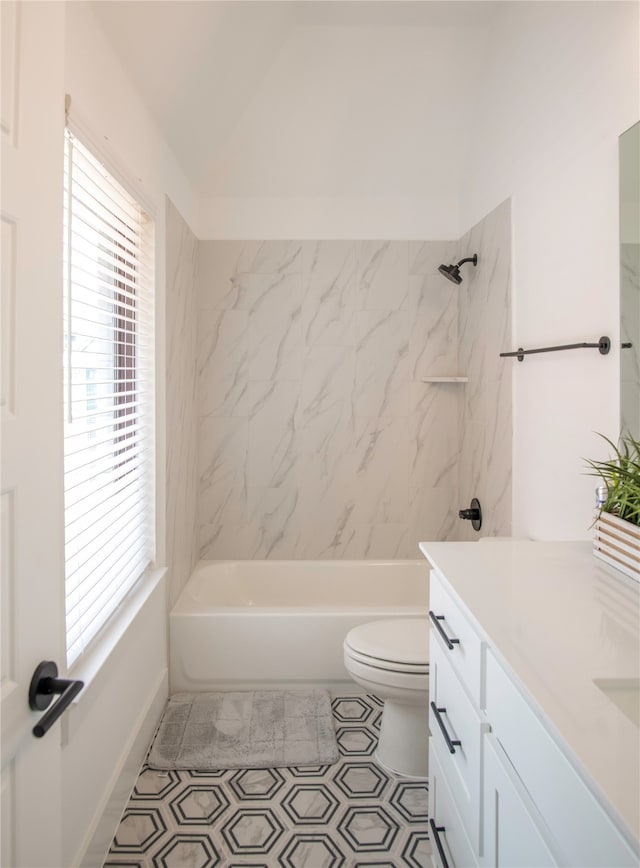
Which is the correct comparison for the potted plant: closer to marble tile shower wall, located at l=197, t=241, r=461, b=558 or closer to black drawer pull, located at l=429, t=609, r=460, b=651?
black drawer pull, located at l=429, t=609, r=460, b=651

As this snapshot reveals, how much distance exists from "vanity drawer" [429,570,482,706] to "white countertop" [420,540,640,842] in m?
0.07

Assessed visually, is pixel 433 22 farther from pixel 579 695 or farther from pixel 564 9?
pixel 579 695

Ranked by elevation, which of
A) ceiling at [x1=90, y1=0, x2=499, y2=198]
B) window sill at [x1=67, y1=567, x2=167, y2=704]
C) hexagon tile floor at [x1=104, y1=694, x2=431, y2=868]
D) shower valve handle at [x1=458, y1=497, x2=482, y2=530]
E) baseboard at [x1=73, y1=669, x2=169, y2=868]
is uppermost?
ceiling at [x1=90, y1=0, x2=499, y2=198]

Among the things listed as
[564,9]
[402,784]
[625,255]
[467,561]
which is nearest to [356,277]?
[564,9]

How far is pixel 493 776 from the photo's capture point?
1121 millimetres

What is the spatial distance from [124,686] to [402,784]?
986 millimetres

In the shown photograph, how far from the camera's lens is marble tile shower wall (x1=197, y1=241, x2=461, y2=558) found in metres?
3.43

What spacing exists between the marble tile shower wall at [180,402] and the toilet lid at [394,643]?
93cm

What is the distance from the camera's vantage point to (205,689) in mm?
2752

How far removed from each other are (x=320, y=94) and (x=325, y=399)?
1519mm

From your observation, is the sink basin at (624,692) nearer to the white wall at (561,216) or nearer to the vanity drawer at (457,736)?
the vanity drawer at (457,736)

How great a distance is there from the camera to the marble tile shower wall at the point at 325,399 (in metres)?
3.43

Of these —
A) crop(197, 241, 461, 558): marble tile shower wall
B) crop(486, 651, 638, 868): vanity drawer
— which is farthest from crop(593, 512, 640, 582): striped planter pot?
crop(197, 241, 461, 558): marble tile shower wall

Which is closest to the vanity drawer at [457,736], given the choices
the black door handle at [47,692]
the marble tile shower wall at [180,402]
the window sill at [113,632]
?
the black door handle at [47,692]
